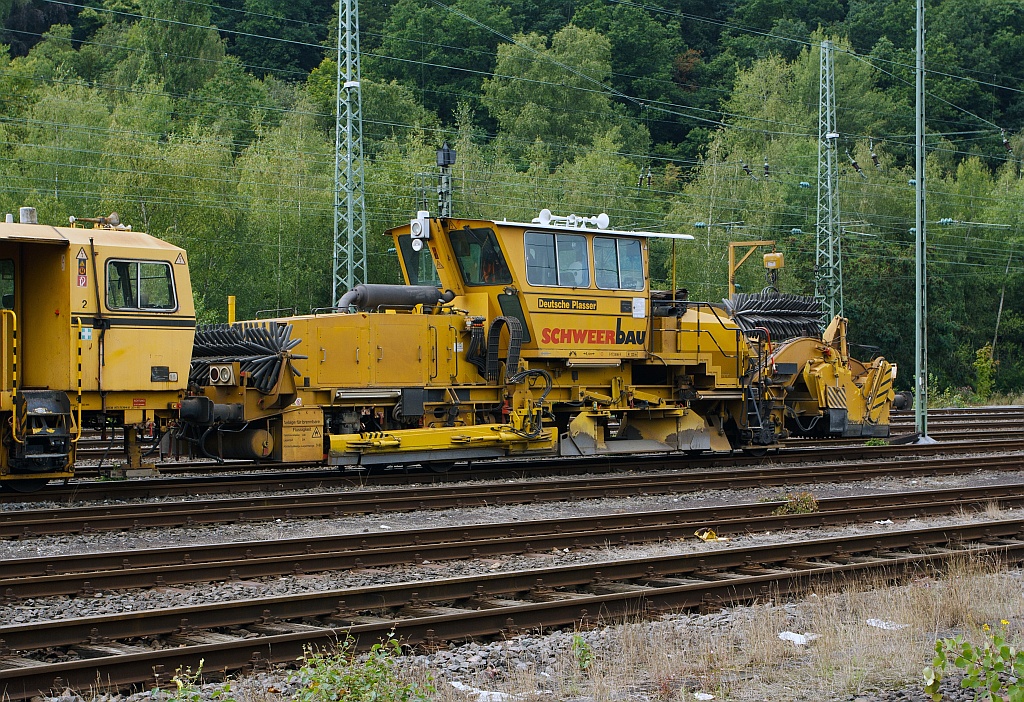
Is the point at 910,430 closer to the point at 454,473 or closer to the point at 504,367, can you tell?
the point at 504,367

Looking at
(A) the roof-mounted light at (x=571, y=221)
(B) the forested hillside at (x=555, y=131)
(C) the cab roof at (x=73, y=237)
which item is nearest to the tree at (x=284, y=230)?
(B) the forested hillside at (x=555, y=131)

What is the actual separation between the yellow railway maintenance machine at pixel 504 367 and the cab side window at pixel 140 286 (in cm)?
147

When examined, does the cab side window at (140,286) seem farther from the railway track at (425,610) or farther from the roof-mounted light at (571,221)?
the railway track at (425,610)

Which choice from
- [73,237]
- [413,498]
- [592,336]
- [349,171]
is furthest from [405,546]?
[349,171]

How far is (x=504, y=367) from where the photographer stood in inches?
666

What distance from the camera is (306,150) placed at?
4769 centimetres

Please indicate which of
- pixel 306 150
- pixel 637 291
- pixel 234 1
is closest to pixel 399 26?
pixel 234 1

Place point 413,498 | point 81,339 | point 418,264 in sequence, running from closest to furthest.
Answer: point 81,339 < point 413,498 < point 418,264

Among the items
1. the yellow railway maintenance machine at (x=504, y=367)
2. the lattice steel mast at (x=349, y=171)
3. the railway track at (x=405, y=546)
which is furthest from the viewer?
the lattice steel mast at (x=349, y=171)

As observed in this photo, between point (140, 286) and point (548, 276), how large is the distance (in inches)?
257

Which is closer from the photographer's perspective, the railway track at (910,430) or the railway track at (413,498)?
the railway track at (413,498)

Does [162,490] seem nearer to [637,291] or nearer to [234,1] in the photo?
[637,291]

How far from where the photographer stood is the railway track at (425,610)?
662cm

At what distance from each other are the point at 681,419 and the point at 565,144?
50.1m
